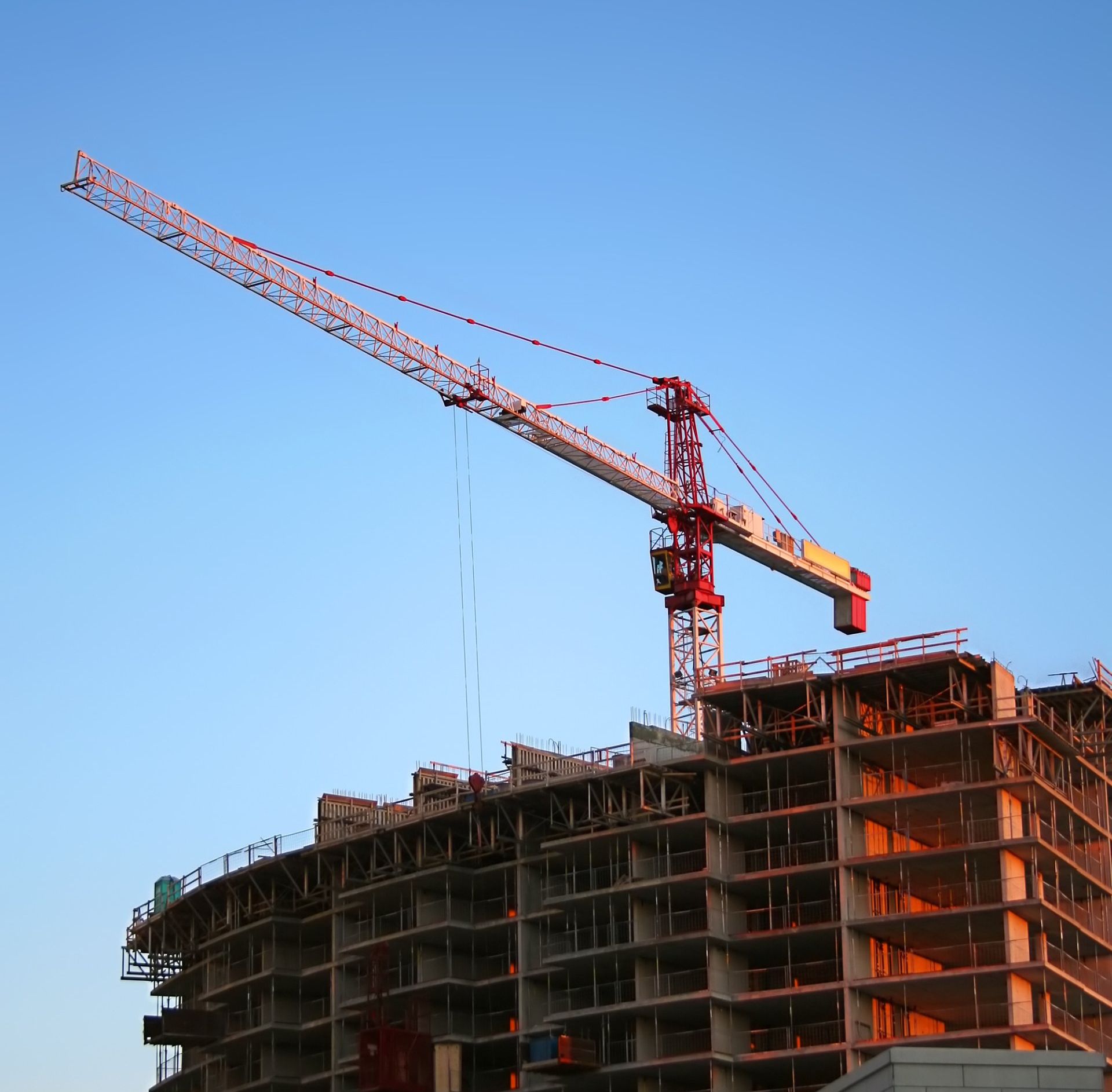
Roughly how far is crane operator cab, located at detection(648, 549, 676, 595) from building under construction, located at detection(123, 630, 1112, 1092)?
4758 centimetres

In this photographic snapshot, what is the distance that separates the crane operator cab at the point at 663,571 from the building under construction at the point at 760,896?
156 feet

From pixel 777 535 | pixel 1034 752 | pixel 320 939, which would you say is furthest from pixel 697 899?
pixel 777 535

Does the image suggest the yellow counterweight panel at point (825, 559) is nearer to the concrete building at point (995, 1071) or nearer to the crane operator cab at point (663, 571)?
the crane operator cab at point (663, 571)

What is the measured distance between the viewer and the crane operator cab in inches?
7288

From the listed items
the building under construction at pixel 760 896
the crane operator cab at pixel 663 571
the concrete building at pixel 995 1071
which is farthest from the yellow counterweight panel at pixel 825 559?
the concrete building at pixel 995 1071

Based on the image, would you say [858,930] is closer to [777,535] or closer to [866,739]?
[866,739]

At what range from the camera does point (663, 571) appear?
609 feet

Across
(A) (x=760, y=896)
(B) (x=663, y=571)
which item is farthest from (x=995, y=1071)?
(B) (x=663, y=571)

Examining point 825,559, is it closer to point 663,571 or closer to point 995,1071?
point 663,571

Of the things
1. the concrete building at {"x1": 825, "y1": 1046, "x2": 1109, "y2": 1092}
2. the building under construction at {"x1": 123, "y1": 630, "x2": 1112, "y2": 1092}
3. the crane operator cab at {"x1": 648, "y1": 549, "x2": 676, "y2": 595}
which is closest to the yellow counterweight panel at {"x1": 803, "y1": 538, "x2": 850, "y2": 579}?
the crane operator cab at {"x1": 648, "y1": 549, "x2": 676, "y2": 595}

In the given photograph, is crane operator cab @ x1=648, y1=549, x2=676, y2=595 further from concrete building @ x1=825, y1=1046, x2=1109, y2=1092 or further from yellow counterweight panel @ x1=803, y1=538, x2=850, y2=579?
concrete building @ x1=825, y1=1046, x2=1109, y2=1092

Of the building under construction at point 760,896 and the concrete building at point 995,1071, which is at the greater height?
the building under construction at point 760,896

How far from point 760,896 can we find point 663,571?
6072cm

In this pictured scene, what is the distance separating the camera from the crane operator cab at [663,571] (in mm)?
185125
